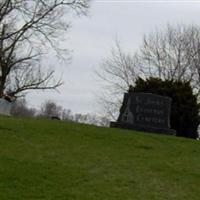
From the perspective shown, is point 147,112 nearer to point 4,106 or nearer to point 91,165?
point 91,165

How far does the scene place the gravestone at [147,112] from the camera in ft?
70.1

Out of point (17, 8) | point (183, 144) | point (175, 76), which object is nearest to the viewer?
point (183, 144)

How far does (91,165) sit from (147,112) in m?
9.70

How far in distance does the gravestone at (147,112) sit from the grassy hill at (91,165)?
12.5ft

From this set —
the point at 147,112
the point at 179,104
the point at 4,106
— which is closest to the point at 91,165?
the point at 147,112

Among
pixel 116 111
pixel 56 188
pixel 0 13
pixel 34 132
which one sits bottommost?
pixel 56 188

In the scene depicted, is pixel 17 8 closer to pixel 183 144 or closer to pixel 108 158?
pixel 183 144

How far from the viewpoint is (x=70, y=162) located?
1198cm

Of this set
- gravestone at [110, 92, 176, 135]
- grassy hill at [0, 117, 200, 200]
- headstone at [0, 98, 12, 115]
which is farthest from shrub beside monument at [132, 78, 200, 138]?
grassy hill at [0, 117, 200, 200]

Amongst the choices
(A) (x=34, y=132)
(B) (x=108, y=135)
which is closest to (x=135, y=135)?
(B) (x=108, y=135)

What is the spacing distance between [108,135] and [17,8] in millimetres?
23562

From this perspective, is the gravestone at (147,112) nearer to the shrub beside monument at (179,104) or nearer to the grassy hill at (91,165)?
the grassy hill at (91,165)

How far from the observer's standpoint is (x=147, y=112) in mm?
21359

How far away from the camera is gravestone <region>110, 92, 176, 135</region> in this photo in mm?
21375
